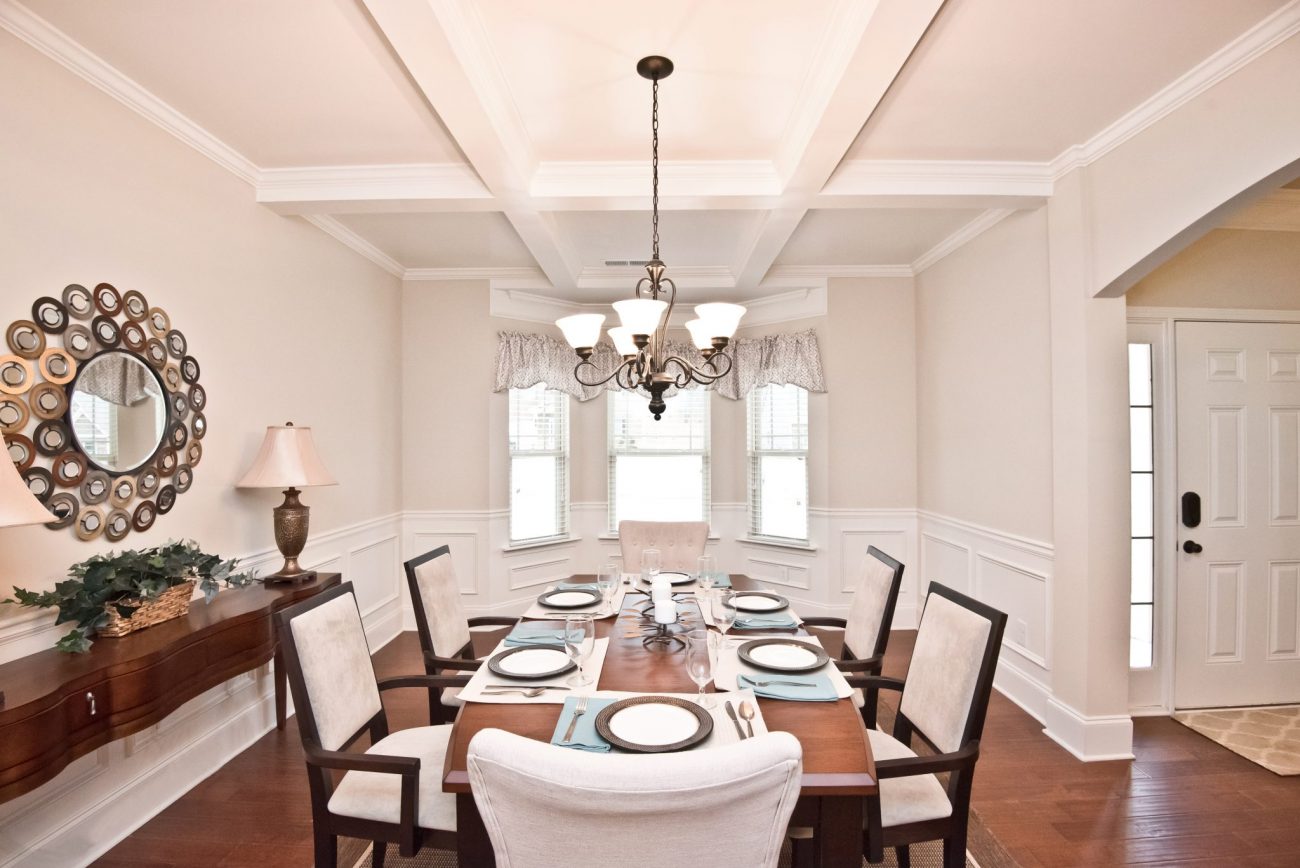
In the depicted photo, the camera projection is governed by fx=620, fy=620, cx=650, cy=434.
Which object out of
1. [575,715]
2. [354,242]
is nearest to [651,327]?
[575,715]

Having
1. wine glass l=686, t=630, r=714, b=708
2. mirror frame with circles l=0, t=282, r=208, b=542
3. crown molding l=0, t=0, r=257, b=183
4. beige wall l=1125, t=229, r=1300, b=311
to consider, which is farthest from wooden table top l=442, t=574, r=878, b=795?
beige wall l=1125, t=229, r=1300, b=311

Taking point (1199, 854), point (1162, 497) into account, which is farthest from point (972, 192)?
point (1199, 854)

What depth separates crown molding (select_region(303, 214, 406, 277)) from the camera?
3501mm

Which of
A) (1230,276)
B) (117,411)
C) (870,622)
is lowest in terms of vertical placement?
(870,622)

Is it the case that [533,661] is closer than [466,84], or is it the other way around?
[533,661]

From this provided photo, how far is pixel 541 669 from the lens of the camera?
188 cm

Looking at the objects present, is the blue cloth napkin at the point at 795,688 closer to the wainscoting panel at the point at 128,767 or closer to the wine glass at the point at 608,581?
the wine glass at the point at 608,581

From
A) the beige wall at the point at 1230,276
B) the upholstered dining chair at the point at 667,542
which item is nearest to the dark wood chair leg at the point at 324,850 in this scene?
the upholstered dining chair at the point at 667,542

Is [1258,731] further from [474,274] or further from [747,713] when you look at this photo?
[474,274]

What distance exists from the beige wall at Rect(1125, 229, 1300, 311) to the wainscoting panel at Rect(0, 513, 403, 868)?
4.71 metres

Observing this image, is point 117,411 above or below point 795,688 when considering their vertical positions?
above

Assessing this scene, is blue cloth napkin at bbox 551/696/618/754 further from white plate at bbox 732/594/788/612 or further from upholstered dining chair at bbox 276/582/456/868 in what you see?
white plate at bbox 732/594/788/612

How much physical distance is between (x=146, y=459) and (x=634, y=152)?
2373 millimetres

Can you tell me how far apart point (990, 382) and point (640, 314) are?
2.50 metres
